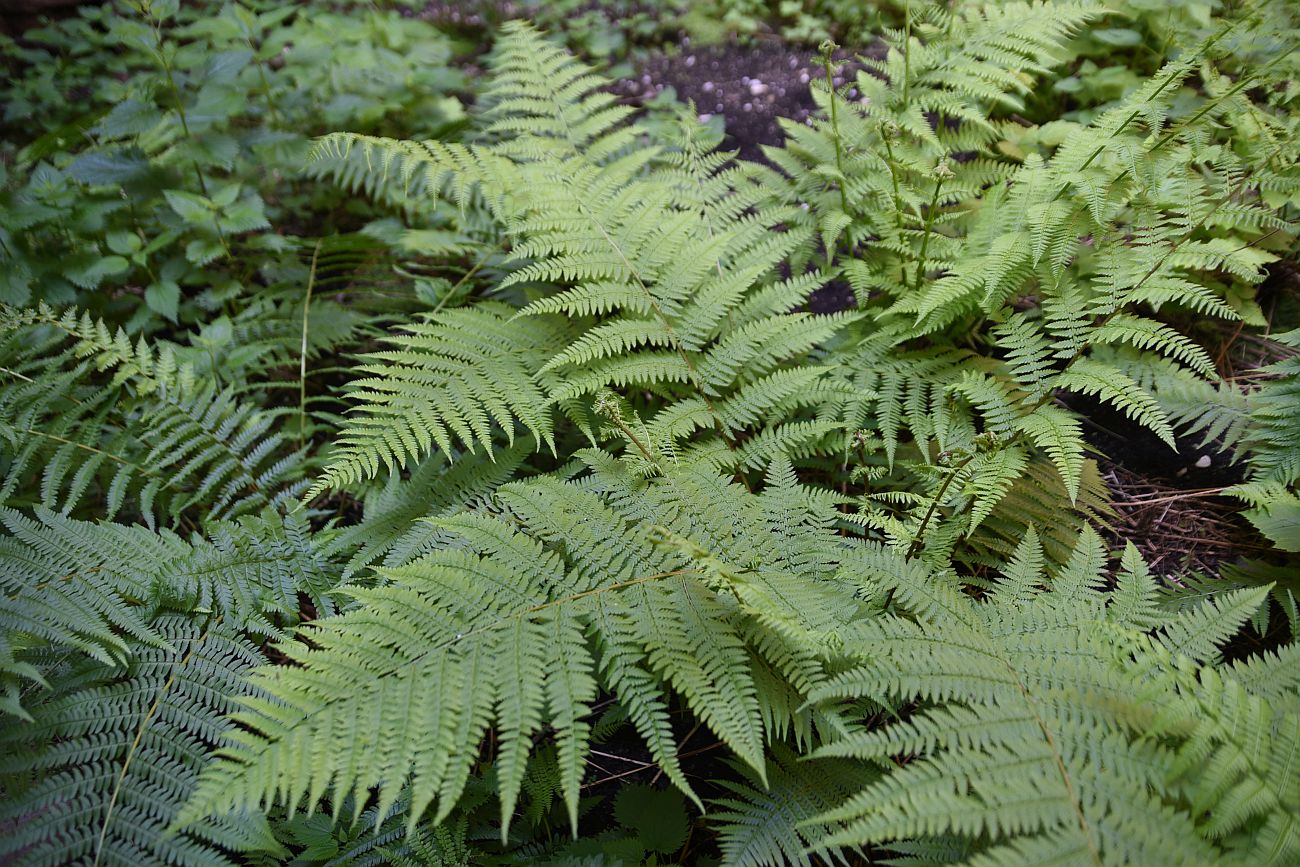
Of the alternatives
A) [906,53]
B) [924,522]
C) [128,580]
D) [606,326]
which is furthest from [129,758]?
[906,53]

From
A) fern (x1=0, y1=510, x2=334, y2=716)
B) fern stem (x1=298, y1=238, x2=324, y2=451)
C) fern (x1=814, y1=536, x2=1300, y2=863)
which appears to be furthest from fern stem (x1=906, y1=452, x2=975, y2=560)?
fern stem (x1=298, y1=238, x2=324, y2=451)

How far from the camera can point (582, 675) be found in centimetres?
174

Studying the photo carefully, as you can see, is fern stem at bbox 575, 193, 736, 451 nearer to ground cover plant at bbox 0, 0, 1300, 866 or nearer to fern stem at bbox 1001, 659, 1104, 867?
ground cover plant at bbox 0, 0, 1300, 866

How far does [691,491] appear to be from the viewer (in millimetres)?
2150

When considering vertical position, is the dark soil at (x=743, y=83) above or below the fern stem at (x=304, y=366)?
above

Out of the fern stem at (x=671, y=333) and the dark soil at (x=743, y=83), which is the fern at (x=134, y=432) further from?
the dark soil at (x=743, y=83)

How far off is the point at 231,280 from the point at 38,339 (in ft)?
2.59

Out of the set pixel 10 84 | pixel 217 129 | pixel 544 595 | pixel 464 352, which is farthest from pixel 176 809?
pixel 10 84

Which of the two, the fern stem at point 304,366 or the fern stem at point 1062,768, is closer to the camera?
the fern stem at point 1062,768

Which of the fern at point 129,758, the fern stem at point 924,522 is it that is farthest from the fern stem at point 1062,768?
the fern at point 129,758

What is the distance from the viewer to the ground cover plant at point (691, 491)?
1.65 m

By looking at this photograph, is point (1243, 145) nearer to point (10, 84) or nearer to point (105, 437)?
point (105, 437)

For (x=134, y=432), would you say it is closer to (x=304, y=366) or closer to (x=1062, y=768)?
(x=304, y=366)

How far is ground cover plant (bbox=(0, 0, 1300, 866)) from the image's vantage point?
5.41ft
